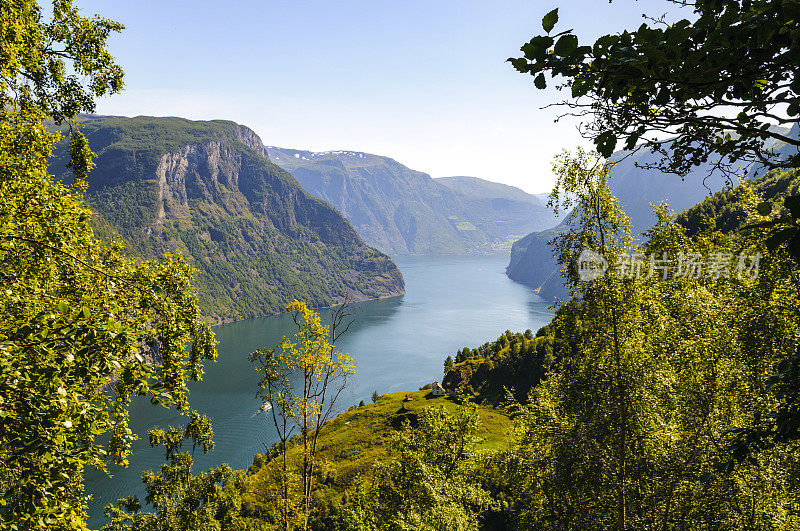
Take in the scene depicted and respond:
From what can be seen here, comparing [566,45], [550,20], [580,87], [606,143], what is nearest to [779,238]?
[606,143]

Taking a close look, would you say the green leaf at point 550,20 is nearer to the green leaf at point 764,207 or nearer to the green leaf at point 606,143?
the green leaf at point 606,143

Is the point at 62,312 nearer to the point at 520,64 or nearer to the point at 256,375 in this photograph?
the point at 520,64

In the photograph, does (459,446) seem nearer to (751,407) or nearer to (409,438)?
(409,438)

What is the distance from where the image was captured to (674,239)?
14.3 metres

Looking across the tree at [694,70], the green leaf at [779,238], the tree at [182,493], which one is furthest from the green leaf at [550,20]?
the tree at [182,493]

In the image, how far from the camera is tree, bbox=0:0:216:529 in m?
3.71

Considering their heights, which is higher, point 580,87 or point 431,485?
point 580,87

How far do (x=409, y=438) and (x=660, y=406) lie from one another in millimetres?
14864

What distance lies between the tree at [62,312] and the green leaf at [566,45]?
15.9 feet

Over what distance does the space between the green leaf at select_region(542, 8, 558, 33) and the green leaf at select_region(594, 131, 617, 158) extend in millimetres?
955

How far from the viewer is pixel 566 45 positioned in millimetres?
2734

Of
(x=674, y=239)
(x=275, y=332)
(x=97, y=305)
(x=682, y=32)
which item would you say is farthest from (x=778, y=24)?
(x=275, y=332)

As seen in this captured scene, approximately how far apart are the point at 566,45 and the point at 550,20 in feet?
0.67

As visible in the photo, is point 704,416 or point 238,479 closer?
point 704,416
